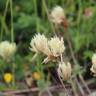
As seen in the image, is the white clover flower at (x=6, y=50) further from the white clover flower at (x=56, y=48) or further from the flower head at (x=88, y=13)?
the flower head at (x=88, y=13)

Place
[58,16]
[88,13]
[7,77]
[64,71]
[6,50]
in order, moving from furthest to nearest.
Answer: [88,13] → [7,77] → [58,16] → [6,50] → [64,71]

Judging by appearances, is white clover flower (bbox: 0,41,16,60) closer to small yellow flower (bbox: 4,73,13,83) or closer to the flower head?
small yellow flower (bbox: 4,73,13,83)

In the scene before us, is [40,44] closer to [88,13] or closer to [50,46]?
[50,46]

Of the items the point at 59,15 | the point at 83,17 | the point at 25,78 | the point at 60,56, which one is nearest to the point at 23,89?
the point at 25,78

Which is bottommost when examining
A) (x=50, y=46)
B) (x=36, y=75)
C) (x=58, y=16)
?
(x=36, y=75)

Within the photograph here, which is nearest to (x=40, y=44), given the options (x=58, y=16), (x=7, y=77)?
(x=58, y=16)

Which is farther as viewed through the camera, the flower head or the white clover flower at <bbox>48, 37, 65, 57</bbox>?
the flower head

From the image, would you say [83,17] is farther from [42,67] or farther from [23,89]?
[23,89]

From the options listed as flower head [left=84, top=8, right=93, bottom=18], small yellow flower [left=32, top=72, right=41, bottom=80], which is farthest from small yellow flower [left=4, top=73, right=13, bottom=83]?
flower head [left=84, top=8, right=93, bottom=18]
